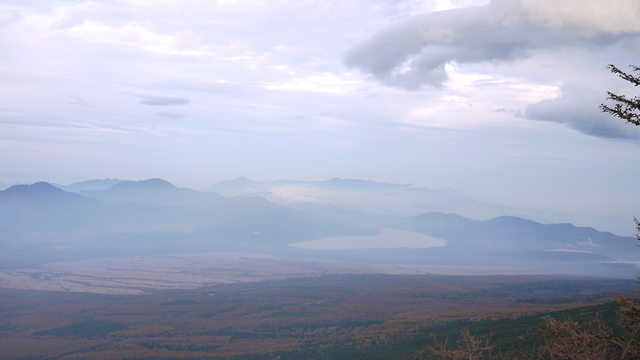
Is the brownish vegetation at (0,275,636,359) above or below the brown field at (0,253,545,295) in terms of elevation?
above

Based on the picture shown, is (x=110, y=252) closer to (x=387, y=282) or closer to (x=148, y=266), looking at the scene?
(x=148, y=266)

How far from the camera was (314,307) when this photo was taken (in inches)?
3036

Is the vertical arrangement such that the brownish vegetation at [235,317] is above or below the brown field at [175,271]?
above

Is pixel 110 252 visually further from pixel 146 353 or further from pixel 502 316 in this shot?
pixel 502 316

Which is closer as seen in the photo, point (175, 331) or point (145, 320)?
point (175, 331)

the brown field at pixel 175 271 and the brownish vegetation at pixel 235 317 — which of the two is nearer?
the brownish vegetation at pixel 235 317

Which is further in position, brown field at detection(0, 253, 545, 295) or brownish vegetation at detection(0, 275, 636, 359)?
brown field at detection(0, 253, 545, 295)

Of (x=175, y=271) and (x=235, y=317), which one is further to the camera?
(x=175, y=271)

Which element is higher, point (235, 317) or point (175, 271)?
point (235, 317)

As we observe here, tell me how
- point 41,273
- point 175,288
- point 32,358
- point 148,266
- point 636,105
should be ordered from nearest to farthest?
point 636,105, point 32,358, point 175,288, point 41,273, point 148,266

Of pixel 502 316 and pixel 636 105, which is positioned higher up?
pixel 636 105

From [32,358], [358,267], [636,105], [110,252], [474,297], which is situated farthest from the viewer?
[110,252]

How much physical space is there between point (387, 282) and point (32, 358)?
258 feet

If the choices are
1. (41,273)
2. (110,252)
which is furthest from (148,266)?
(110,252)
